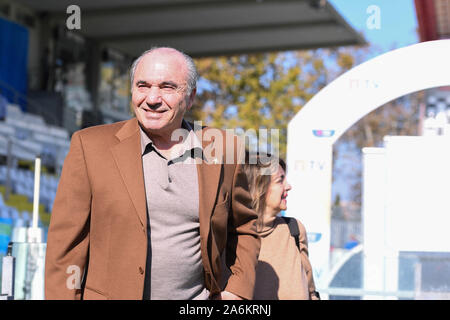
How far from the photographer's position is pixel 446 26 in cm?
1419

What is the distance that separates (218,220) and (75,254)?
0.53m

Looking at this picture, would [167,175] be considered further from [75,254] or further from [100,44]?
[100,44]

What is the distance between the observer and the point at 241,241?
2.96 m

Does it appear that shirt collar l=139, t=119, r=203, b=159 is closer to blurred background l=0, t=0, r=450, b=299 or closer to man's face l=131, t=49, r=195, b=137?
man's face l=131, t=49, r=195, b=137

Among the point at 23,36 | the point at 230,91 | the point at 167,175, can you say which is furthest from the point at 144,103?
the point at 230,91

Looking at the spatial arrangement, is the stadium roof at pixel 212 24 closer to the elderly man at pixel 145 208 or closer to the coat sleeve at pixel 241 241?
the coat sleeve at pixel 241 241

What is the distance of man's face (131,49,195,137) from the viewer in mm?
2746

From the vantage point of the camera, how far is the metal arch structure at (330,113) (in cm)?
552

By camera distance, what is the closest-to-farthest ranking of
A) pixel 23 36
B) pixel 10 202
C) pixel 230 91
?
pixel 10 202
pixel 23 36
pixel 230 91

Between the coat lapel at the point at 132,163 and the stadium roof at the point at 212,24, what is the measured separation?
17.8 m

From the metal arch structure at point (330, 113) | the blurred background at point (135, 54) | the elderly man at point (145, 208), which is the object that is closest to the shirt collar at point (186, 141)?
the elderly man at point (145, 208)

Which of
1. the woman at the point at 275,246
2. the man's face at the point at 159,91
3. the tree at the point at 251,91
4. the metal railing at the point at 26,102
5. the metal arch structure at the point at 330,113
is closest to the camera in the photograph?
the man's face at the point at 159,91

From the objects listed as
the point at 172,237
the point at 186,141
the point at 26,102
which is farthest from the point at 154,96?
the point at 26,102

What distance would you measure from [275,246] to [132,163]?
5.09ft
